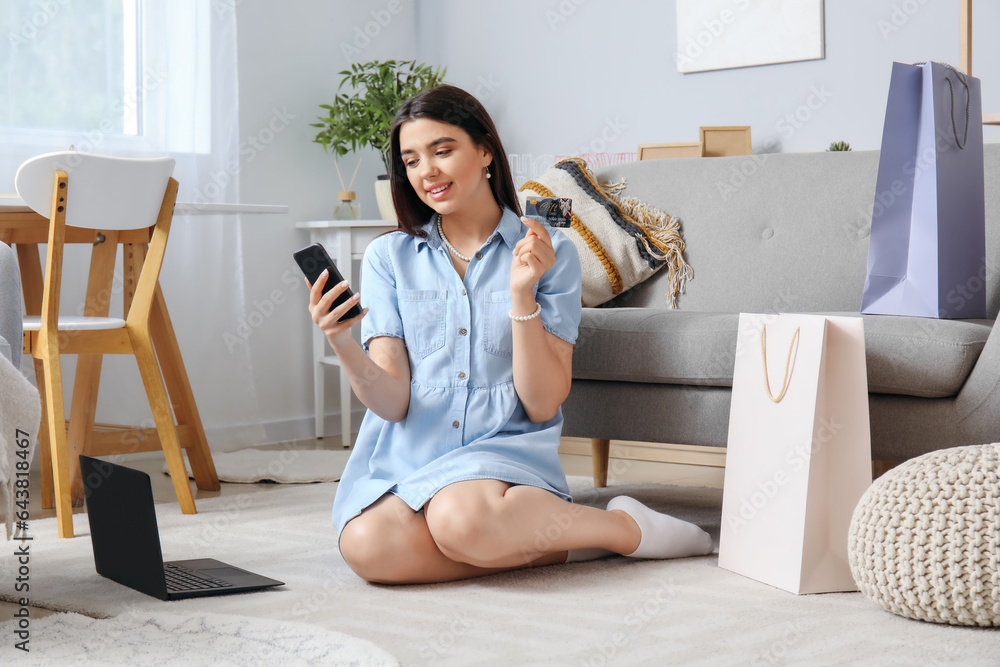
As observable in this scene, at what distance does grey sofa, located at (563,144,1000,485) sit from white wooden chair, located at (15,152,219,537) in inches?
36.4

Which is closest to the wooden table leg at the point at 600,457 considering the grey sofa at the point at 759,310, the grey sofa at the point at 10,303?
the grey sofa at the point at 759,310

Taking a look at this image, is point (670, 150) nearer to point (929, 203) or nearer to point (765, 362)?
point (929, 203)

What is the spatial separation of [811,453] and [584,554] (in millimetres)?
421

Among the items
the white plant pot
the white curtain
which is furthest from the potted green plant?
the white curtain

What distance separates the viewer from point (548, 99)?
340 centimetres

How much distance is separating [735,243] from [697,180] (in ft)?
0.66

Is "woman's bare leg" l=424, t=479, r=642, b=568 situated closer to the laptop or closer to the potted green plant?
the laptop

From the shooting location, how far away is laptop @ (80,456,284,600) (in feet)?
4.82

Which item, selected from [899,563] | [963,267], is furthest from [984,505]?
[963,267]

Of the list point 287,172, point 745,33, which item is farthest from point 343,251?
point 745,33

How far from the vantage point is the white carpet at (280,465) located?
2600 millimetres

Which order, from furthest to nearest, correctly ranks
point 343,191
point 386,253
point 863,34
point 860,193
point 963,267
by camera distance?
point 343,191
point 863,34
point 860,193
point 963,267
point 386,253

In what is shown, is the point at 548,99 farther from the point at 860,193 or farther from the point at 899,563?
the point at 899,563

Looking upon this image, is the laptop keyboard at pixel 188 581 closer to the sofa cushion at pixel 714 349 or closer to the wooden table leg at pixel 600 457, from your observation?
the sofa cushion at pixel 714 349
